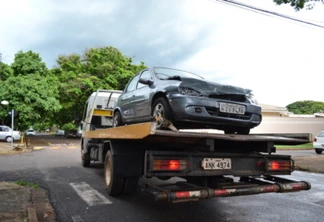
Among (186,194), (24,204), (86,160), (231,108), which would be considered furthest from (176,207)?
(86,160)

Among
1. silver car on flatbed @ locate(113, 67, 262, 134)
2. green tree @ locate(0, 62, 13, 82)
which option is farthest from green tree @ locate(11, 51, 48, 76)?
silver car on flatbed @ locate(113, 67, 262, 134)

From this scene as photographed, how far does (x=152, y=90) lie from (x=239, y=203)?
2673 millimetres

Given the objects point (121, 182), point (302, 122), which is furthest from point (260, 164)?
point (302, 122)

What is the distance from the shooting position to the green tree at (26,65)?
1152 inches

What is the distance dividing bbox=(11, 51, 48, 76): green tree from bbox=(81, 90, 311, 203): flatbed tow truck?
1051 inches

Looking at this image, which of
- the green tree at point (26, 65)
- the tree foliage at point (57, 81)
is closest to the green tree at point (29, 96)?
the tree foliage at point (57, 81)

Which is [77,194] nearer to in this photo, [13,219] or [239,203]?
[13,219]

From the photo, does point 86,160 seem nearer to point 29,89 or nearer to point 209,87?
point 209,87

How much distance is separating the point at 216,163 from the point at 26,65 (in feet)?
95.2

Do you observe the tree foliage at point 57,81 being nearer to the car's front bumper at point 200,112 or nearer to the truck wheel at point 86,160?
the truck wheel at point 86,160

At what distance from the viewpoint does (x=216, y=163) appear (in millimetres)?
4082

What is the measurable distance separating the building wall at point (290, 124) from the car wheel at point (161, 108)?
27.1 meters

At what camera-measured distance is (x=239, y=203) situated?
5.73m

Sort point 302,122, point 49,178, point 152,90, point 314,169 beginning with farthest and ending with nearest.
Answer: point 302,122 < point 314,169 < point 49,178 < point 152,90
